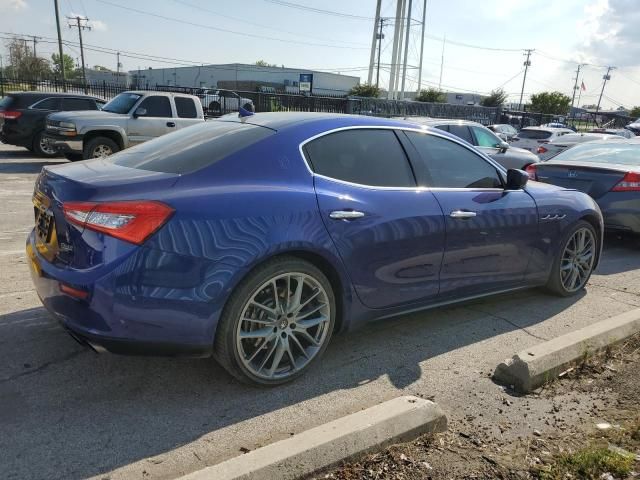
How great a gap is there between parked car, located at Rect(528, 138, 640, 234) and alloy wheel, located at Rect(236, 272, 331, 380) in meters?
5.21

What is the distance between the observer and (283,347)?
131 inches

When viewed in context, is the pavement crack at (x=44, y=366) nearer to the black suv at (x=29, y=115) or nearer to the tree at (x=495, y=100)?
the black suv at (x=29, y=115)

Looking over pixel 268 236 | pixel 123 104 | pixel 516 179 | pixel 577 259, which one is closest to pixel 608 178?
pixel 577 259

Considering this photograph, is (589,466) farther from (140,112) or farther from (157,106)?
(157,106)

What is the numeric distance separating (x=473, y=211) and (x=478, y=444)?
183 centimetres

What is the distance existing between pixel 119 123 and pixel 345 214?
1020 centimetres

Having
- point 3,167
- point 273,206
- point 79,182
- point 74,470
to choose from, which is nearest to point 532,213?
point 273,206

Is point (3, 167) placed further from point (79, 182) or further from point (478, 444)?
point (478, 444)

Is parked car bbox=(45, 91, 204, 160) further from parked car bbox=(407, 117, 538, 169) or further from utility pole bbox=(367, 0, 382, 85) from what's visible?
utility pole bbox=(367, 0, 382, 85)

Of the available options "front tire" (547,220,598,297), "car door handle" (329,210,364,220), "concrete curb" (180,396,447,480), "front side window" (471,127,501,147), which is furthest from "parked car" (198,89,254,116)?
"concrete curb" (180,396,447,480)

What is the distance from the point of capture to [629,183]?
7.03m

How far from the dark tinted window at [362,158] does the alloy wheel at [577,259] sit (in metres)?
2.13

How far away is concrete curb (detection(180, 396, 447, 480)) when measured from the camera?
2.38 meters

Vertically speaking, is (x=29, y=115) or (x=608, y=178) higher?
(x=608, y=178)
